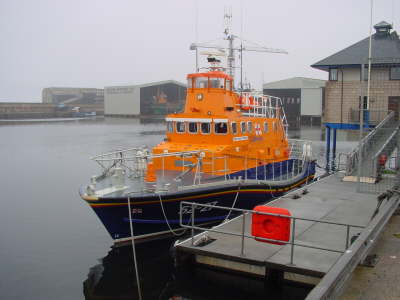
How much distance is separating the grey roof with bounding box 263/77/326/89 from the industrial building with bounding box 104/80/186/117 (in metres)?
26.2

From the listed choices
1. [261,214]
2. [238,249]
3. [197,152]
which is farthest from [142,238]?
[261,214]

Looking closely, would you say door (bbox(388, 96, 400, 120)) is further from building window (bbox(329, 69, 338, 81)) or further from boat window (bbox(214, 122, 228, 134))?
boat window (bbox(214, 122, 228, 134))

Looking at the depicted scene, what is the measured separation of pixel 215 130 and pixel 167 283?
517 centimetres

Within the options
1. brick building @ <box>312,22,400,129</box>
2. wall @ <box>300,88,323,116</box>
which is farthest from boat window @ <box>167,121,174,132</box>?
wall @ <box>300,88,323,116</box>

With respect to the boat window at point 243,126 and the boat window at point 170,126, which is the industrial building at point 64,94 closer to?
the boat window at point 170,126

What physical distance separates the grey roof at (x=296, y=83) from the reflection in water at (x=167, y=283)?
49.7m

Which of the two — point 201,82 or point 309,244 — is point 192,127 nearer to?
point 201,82

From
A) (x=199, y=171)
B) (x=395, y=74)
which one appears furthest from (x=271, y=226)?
(x=395, y=74)

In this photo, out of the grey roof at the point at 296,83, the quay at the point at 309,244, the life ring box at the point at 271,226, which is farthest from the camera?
the grey roof at the point at 296,83

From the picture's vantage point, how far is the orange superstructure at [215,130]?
1222 centimetres

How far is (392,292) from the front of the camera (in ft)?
16.0

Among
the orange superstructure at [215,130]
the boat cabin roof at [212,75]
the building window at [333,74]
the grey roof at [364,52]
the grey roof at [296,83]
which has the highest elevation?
the grey roof at [296,83]

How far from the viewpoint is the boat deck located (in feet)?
23.3

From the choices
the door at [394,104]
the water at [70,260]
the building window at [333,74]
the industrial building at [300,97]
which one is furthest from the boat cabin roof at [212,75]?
the industrial building at [300,97]
